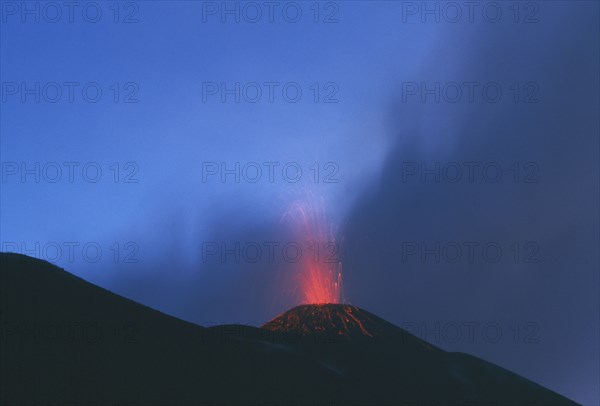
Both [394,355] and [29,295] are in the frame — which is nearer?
[29,295]

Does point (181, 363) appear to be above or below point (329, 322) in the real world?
below

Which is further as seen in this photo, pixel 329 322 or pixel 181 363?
pixel 329 322

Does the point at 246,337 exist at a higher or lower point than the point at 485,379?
higher

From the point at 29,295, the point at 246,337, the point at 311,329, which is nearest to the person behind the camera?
the point at 29,295

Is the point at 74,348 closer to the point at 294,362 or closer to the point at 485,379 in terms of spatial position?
the point at 294,362

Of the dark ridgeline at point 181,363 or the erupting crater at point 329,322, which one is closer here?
the dark ridgeline at point 181,363

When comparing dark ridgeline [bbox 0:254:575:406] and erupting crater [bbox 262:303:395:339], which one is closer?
dark ridgeline [bbox 0:254:575:406]

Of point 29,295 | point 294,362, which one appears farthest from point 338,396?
point 29,295

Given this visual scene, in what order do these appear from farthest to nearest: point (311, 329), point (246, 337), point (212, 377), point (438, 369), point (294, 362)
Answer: point (311, 329) < point (438, 369) < point (246, 337) < point (294, 362) < point (212, 377)
